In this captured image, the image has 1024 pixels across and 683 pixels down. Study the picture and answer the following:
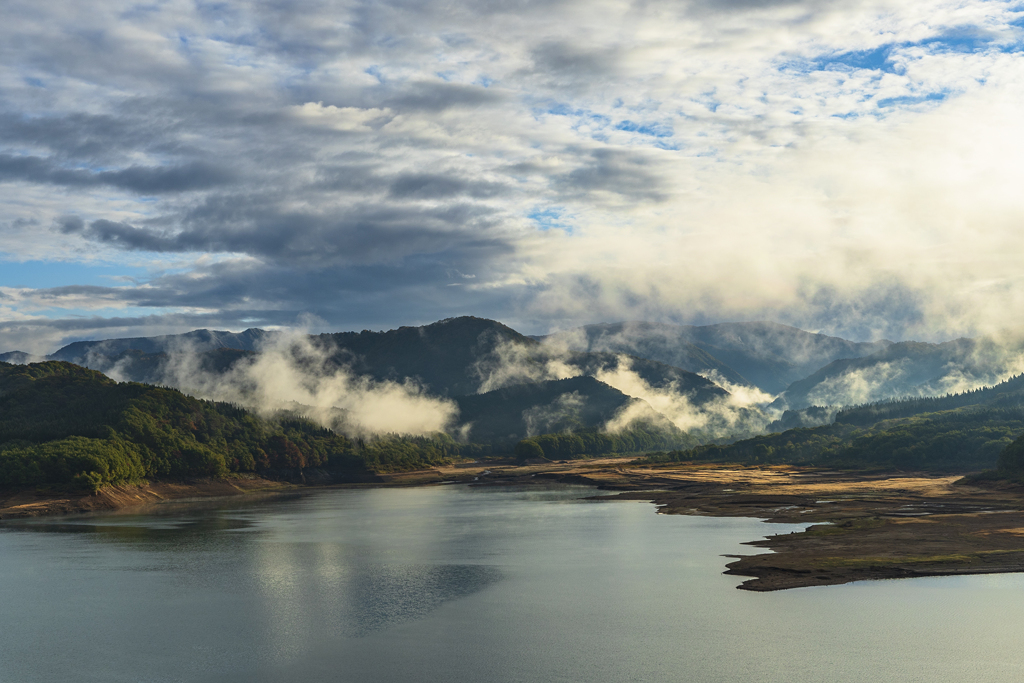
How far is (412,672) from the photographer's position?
49.9 metres

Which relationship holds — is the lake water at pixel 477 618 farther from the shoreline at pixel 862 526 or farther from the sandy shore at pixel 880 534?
the shoreline at pixel 862 526

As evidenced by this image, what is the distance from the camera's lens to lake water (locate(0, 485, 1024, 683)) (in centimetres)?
5072

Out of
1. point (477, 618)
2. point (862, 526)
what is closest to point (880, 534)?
point (862, 526)

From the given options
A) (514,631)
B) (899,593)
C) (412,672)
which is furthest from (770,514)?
(412,672)

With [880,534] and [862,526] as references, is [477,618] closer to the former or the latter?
[880,534]

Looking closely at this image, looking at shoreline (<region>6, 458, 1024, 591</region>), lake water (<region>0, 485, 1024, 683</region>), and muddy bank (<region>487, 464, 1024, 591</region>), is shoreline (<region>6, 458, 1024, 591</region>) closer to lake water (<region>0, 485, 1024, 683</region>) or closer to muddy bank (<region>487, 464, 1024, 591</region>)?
muddy bank (<region>487, 464, 1024, 591</region>)

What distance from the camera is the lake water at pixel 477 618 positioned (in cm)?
5072

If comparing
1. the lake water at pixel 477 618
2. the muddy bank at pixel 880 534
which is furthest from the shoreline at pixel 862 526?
the lake water at pixel 477 618

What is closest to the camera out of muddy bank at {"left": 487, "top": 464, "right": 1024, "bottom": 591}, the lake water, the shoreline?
the lake water

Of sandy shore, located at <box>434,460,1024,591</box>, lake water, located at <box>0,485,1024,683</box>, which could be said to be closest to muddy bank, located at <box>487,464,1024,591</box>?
sandy shore, located at <box>434,460,1024,591</box>

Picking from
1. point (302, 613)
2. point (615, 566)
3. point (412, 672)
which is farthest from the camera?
point (615, 566)

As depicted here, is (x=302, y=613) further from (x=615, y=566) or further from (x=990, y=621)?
(x=990, y=621)

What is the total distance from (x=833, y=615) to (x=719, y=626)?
426 inches

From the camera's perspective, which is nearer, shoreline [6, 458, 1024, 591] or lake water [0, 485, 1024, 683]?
lake water [0, 485, 1024, 683]
